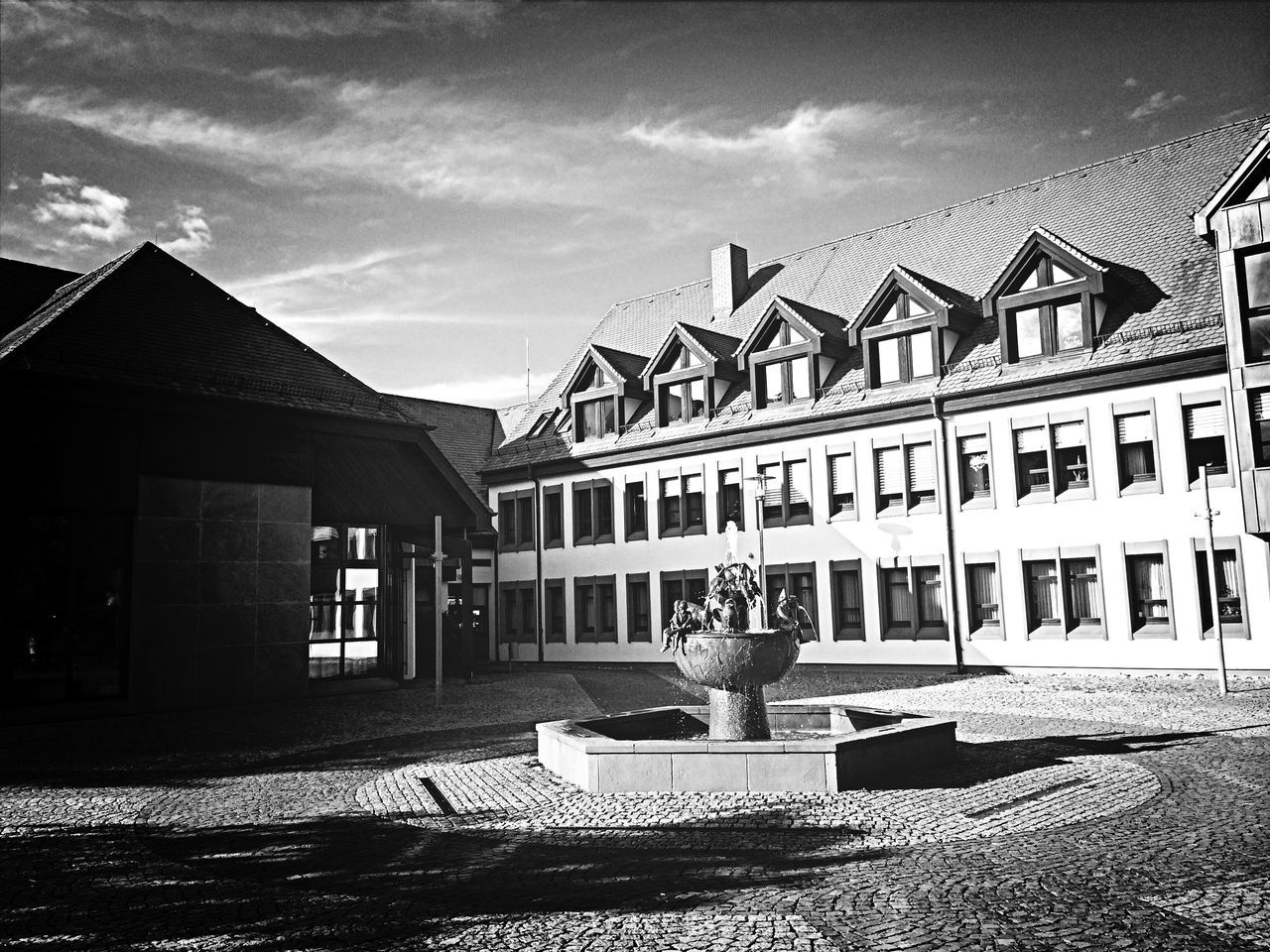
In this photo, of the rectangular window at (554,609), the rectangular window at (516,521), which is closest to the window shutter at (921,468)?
the rectangular window at (554,609)

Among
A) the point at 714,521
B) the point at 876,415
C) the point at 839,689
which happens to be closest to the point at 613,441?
the point at 714,521

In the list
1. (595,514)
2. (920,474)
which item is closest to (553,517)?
(595,514)

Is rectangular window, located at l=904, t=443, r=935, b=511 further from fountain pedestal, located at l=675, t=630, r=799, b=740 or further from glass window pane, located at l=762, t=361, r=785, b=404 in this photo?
fountain pedestal, located at l=675, t=630, r=799, b=740

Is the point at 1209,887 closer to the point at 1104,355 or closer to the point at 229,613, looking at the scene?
the point at 229,613

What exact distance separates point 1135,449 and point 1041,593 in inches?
156

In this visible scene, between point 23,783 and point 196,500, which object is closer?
point 23,783

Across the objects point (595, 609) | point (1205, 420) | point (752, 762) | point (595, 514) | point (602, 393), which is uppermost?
point (602, 393)

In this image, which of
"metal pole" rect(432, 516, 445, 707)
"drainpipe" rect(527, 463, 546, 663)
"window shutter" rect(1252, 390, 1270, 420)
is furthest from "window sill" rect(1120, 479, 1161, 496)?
"drainpipe" rect(527, 463, 546, 663)

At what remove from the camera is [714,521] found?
3120 cm

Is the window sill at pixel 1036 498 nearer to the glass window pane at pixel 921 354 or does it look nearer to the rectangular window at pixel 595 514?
the glass window pane at pixel 921 354

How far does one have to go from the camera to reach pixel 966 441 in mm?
26156

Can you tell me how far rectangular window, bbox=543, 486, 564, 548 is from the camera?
35.8 meters

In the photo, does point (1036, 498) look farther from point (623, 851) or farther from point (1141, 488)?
point (623, 851)

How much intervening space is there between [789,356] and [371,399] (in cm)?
1216
